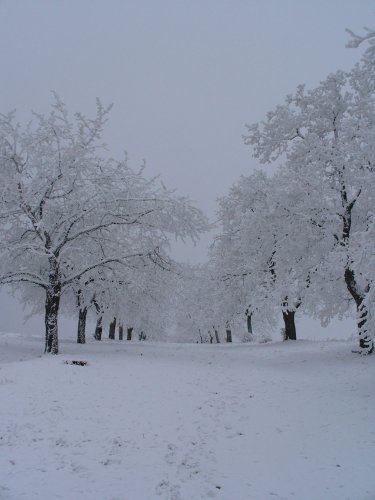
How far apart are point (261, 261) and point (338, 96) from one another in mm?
9060

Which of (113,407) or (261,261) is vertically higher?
(261,261)

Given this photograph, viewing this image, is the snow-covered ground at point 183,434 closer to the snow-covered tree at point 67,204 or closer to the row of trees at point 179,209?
the row of trees at point 179,209

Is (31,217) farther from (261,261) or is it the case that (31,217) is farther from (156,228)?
(261,261)

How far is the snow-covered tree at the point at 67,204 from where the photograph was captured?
17.0m

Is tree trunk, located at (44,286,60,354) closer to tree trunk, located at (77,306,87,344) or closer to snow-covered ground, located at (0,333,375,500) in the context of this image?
snow-covered ground, located at (0,333,375,500)

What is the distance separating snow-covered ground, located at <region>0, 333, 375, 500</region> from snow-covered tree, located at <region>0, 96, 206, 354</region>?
5238 millimetres

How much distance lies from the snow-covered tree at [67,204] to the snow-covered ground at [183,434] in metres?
5.24

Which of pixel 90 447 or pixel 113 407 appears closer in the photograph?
pixel 90 447

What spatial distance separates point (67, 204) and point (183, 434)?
12.3 metres

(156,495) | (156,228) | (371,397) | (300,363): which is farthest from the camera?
(156,228)

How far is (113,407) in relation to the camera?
32.0 feet

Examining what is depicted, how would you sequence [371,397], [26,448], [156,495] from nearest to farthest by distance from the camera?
[156,495]
[26,448]
[371,397]

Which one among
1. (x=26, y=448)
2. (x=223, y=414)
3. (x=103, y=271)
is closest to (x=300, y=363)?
(x=223, y=414)

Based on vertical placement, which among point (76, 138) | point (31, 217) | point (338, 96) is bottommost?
point (31, 217)
